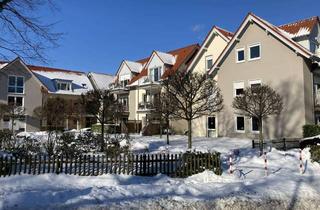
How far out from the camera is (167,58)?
133ft

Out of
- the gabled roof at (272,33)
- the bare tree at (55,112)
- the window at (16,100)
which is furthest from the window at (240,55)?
the window at (16,100)

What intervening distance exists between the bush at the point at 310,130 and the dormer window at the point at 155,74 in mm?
19719

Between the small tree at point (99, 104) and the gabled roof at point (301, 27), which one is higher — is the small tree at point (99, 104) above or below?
below

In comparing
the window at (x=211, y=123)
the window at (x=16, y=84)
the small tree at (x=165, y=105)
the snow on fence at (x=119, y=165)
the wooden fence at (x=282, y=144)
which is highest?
the window at (x=16, y=84)

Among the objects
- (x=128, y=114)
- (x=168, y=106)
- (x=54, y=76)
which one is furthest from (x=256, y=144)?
(x=54, y=76)

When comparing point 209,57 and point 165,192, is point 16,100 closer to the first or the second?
point 209,57

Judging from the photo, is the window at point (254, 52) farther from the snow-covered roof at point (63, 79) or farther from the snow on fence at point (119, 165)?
the snow-covered roof at point (63, 79)

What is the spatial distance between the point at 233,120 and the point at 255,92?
914 centimetres

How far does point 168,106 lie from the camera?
21734 mm

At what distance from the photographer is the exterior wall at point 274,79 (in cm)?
2536

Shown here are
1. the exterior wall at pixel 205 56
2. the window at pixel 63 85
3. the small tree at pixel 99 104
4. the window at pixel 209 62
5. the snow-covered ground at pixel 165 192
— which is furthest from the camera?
the window at pixel 63 85

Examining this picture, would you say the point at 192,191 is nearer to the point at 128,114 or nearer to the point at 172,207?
the point at 172,207

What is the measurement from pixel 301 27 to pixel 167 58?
54.6ft

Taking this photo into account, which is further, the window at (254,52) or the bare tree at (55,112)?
the bare tree at (55,112)
